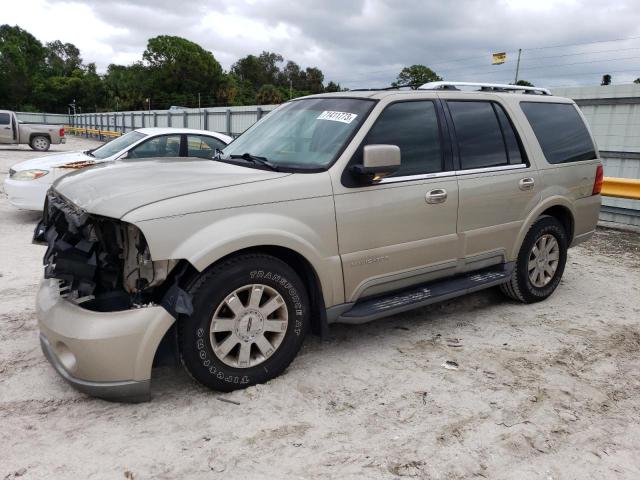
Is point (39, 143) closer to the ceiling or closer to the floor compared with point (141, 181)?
closer to the ceiling

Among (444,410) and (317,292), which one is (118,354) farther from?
(444,410)

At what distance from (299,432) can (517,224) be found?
279 cm

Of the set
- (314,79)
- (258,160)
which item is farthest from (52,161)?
(314,79)

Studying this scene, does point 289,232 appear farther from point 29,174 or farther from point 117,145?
point 29,174

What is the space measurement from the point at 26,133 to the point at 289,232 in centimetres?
2492

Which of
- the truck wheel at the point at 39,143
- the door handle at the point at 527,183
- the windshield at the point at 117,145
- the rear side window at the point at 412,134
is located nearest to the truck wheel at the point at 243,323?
the rear side window at the point at 412,134

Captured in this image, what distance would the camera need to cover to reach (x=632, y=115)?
867 cm

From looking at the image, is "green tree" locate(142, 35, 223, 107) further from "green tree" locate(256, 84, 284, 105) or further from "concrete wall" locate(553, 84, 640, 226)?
"concrete wall" locate(553, 84, 640, 226)

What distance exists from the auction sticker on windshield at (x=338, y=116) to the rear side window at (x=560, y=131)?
6.35 ft

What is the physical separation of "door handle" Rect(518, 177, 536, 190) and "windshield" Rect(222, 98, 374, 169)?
1637 millimetres

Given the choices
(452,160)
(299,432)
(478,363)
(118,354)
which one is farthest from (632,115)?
(118,354)

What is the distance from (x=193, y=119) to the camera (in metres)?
21.4

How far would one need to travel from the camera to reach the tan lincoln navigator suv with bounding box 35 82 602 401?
2934 mm

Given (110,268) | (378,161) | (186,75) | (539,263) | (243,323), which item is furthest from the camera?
(186,75)
